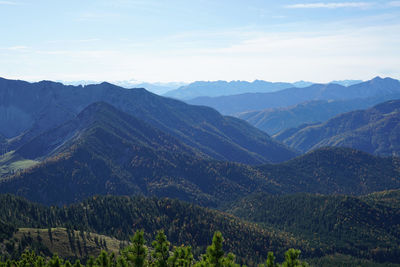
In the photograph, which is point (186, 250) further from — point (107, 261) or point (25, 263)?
point (25, 263)

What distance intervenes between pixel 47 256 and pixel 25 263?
149 feet

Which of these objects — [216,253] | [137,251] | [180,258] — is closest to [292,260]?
[216,253]

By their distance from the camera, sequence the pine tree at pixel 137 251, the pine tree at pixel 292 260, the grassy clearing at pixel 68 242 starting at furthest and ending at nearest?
1. the grassy clearing at pixel 68 242
2. the pine tree at pixel 137 251
3. the pine tree at pixel 292 260

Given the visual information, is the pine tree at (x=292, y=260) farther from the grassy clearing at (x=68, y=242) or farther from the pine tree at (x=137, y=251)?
the grassy clearing at (x=68, y=242)

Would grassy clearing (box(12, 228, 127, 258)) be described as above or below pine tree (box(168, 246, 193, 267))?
below

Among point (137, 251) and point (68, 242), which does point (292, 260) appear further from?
point (68, 242)

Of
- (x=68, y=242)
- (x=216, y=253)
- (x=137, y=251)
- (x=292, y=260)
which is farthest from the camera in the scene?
(x=68, y=242)

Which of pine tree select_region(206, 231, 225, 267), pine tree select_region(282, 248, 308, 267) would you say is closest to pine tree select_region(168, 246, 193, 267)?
pine tree select_region(206, 231, 225, 267)

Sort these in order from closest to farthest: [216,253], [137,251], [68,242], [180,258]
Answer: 1. [216,253]
2. [137,251]
3. [180,258]
4. [68,242]

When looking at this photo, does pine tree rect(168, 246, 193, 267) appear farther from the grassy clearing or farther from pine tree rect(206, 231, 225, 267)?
the grassy clearing

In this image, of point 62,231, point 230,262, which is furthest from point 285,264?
point 62,231

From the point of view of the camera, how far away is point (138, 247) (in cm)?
6128

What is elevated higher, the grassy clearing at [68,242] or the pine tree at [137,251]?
the pine tree at [137,251]

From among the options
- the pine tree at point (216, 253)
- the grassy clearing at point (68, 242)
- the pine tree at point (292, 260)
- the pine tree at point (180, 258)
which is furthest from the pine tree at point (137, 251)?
the grassy clearing at point (68, 242)
